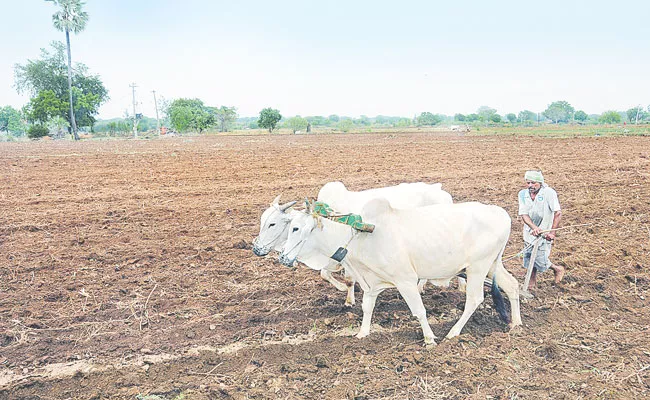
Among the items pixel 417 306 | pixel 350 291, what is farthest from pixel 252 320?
pixel 417 306

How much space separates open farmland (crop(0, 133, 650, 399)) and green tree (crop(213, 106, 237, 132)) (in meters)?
84.6

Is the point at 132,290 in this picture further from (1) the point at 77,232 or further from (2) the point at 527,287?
(2) the point at 527,287

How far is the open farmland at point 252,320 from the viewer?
4742 mm

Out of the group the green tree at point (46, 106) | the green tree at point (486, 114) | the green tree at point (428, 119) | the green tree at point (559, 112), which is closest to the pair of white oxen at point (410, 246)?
the green tree at point (46, 106)

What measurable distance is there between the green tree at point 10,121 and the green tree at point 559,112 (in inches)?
4930

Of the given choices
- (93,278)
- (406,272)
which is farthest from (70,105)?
(406,272)

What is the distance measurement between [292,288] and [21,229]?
21.4 ft

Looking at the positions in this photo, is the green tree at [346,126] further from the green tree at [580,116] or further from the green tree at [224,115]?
the green tree at [580,116]

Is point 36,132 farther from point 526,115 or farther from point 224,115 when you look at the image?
point 526,115

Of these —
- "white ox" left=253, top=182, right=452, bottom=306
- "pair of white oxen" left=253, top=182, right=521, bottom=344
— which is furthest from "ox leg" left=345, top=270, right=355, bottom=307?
"pair of white oxen" left=253, top=182, right=521, bottom=344

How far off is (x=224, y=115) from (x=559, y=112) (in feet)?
296

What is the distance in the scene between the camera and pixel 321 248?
5.61 m

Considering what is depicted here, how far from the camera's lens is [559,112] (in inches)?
5221

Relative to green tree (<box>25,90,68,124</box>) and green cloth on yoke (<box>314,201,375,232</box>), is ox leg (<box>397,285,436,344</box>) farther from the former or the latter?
green tree (<box>25,90,68,124</box>)
